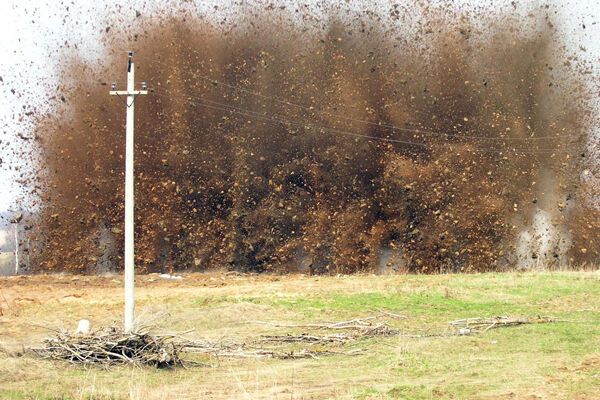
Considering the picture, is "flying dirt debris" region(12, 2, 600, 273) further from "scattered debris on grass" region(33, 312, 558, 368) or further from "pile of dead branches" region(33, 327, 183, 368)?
"pile of dead branches" region(33, 327, 183, 368)

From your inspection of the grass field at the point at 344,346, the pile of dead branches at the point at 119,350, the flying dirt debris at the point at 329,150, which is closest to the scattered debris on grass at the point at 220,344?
the pile of dead branches at the point at 119,350

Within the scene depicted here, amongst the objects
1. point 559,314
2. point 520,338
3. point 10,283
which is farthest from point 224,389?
point 10,283

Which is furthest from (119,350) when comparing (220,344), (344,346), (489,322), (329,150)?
(329,150)

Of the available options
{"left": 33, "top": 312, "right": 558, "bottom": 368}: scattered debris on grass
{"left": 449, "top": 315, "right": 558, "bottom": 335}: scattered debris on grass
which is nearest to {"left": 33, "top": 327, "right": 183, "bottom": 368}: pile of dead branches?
{"left": 33, "top": 312, "right": 558, "bottom": 368}: scattered debris on grass

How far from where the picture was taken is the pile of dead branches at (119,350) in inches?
586

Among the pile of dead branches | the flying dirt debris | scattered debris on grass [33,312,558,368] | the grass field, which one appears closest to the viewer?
the grass field

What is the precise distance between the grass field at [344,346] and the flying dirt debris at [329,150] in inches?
233

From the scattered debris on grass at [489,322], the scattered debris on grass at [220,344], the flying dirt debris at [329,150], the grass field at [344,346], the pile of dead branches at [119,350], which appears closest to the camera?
the grass field at [344,346]

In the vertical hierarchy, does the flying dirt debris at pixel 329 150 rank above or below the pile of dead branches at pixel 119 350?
above

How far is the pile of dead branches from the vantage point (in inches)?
586

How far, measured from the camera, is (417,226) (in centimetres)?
3872

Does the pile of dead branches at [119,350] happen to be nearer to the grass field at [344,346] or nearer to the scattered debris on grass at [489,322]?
the grass field at [344,346]

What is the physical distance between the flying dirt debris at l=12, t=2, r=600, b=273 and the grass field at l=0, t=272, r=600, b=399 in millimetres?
5911

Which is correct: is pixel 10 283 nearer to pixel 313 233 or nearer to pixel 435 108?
pixel 313 233
